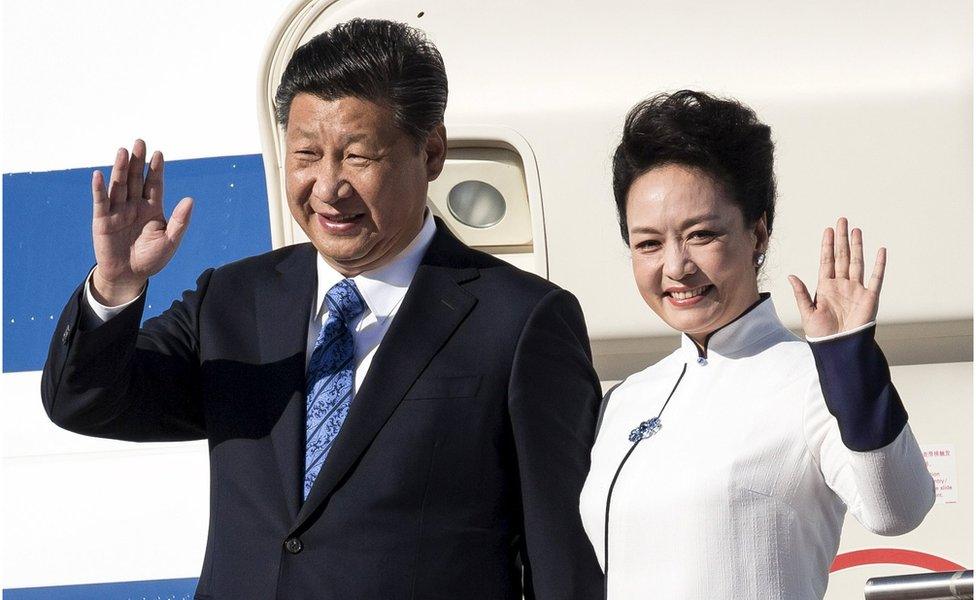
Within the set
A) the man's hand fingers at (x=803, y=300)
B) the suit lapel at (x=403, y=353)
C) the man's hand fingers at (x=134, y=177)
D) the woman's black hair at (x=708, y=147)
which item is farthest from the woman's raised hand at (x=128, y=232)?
the man's hand fingers at (x=803, y=300)

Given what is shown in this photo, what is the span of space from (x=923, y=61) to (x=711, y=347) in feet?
3.09

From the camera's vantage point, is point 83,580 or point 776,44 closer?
point 776,44

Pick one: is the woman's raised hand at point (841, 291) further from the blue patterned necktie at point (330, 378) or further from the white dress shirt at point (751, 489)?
the blue patterned necktie at point (330, 378)

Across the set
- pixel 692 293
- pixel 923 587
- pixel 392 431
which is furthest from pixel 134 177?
pixel 923 587

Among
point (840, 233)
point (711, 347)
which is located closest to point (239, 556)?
point (711, 347)

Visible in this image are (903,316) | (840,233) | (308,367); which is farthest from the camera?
(903,316)

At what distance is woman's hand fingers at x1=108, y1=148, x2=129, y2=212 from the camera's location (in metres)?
2.10

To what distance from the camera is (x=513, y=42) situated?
275 cm

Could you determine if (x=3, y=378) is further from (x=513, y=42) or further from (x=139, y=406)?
(x=513, y=42)

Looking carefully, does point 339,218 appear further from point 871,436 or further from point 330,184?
point 871,436

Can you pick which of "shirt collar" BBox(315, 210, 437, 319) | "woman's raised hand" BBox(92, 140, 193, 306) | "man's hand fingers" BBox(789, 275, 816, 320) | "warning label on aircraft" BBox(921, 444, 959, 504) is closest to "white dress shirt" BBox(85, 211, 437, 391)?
"shirt collar" BBox(315, 210, 437, 319)

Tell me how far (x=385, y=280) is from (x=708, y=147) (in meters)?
0.57

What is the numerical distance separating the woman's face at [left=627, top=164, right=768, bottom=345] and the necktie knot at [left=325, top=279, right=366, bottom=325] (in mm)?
457

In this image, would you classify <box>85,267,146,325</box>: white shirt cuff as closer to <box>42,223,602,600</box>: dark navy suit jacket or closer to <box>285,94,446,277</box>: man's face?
<box>42,223,602,600</box>: dark navy suit jacket
